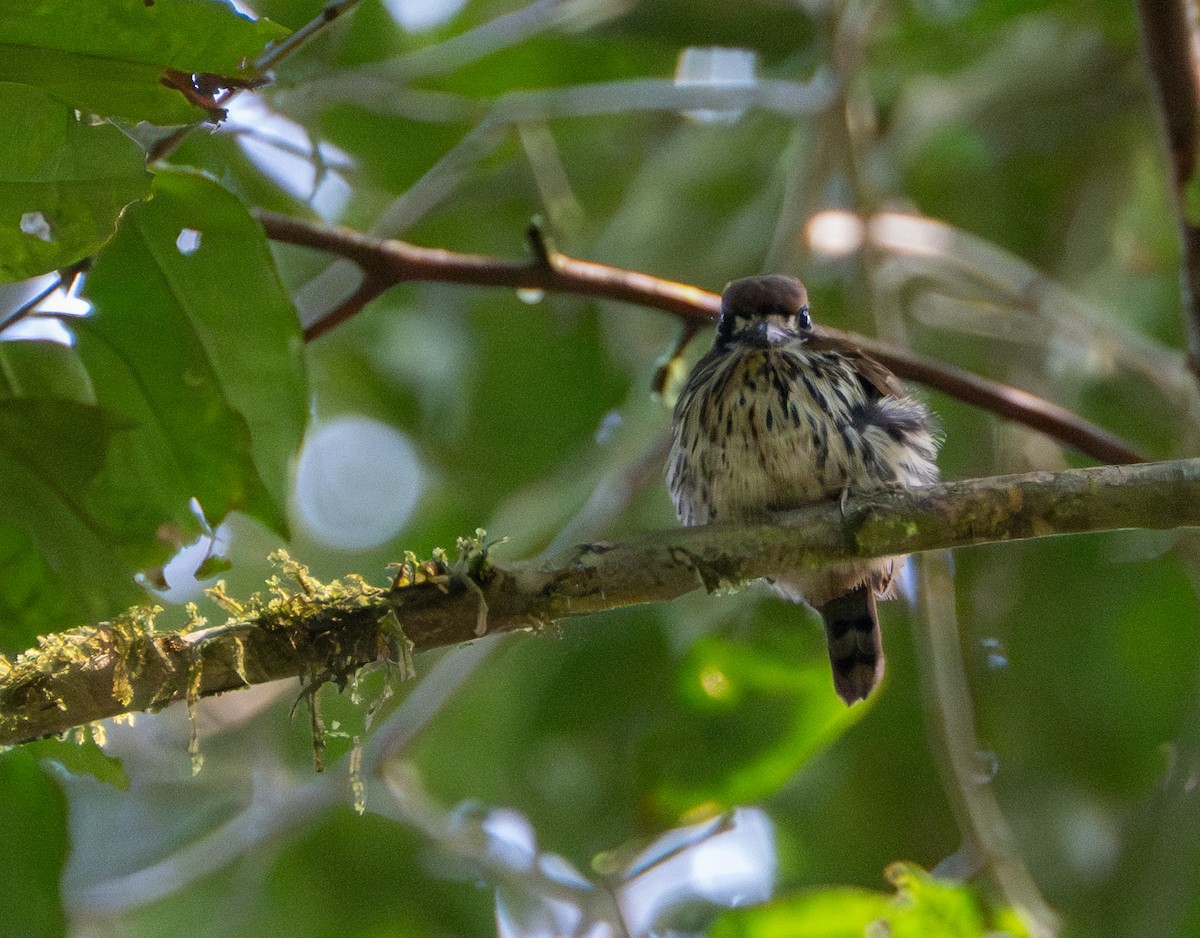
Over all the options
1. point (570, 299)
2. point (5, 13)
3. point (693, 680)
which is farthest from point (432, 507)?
point (5, 13)

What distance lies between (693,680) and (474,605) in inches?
78.4

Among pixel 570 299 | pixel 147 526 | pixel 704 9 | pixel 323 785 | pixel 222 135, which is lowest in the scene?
pixel 147 526

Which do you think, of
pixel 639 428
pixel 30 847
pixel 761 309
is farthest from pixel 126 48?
pixel 639 428

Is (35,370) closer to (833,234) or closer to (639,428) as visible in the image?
(639,428)

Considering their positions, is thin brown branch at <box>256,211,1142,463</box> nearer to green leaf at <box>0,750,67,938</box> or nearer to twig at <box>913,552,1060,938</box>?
twig at <box>913,552,1060,938</box>

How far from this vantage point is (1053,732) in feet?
14.6

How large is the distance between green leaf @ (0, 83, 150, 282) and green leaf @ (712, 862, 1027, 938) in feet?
7.22

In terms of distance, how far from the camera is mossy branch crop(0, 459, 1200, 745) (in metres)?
2.08

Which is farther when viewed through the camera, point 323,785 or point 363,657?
point 323,785

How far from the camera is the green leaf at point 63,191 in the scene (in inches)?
75.4

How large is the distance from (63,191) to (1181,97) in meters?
2.46

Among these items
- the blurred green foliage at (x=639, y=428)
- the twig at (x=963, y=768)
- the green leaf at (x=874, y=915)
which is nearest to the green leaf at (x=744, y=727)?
the blurred green foliage at (x=639, y=428)

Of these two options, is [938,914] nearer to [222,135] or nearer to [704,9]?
[222,135]

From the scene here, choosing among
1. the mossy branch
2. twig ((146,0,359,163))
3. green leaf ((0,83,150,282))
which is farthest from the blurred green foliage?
green leaf ((0,83,150,282))
